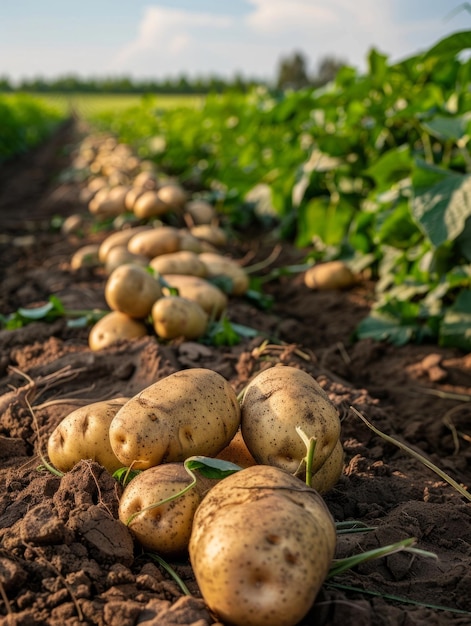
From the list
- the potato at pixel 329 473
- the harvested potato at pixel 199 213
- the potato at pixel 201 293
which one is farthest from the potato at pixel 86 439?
the harvested potato at pixel 199 213

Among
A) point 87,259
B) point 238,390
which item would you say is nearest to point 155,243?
point 87,259

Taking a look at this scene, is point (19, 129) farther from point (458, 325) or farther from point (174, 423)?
point (174, 423)

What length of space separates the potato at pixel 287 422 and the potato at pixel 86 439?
1.53ft

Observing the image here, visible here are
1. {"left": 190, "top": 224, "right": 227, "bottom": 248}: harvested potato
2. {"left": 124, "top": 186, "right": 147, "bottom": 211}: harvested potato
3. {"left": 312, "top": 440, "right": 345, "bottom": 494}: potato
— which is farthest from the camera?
{"left": 124, "top": 186, "right": 147, "bottom": 211}: harvested potato

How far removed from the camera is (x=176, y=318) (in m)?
3.57

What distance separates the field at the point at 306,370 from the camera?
6.05 feet

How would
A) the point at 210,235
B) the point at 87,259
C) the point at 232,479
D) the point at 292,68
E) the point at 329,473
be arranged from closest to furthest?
1. the point at 232,479
2. the point at 329,473
3. the point at 87,259
4. the point at 210,235
5. the point at 292,68

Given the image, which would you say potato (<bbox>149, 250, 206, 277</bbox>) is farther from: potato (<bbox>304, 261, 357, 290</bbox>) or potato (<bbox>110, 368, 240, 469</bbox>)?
potato (<bbox>110, 368, 240, 469</bbox>)

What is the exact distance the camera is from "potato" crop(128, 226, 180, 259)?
16.0ft

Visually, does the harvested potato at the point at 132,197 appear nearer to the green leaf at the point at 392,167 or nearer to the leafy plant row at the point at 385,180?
the leafy plant row at the point at 385,180

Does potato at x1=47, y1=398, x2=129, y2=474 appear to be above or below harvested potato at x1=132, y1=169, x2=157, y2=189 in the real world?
below

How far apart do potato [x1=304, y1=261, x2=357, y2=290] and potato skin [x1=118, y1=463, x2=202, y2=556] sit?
12.5 feet

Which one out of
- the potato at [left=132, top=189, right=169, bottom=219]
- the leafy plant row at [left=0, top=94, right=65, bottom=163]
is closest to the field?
the potato at [left=132, top=189, right=169, bottom=219]

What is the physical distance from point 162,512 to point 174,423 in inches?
11.2
